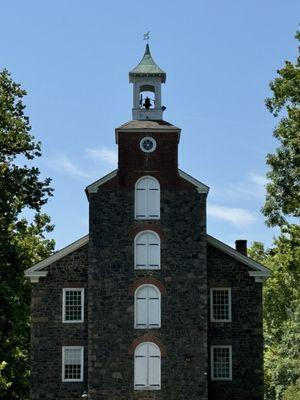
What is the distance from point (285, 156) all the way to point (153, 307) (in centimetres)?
941

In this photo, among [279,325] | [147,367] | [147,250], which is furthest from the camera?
[279,325]

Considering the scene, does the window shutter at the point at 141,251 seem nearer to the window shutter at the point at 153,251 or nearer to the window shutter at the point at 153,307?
the window shutter at the point at 153,251

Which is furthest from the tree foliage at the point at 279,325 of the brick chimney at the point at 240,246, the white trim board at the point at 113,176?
the white trim board at the point at 113,176

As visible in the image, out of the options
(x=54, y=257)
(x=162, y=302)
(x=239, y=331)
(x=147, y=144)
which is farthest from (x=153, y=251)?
(x=239, y=331)

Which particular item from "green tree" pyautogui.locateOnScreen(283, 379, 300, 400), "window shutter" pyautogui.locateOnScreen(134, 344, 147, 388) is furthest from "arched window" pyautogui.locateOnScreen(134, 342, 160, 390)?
"green tree" pyautogui.locateOnScreen(283, 379, 300, 400)

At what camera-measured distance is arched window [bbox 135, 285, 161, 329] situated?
44906 millimetres

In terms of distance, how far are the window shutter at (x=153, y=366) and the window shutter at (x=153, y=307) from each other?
3.42ft

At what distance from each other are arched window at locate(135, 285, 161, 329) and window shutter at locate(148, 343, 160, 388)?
40.0 inches

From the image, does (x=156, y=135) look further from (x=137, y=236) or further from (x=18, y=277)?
(x=18, y=277)

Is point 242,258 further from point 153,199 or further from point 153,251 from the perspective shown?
point 153,199

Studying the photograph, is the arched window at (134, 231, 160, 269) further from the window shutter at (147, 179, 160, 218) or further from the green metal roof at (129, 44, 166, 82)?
the green metal roof at (129, 44, 166, 82)

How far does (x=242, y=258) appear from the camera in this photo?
46.6 meters

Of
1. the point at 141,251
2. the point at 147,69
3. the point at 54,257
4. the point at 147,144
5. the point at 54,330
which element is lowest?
the point at 54,330

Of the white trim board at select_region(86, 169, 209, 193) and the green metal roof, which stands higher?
the green metal roof
